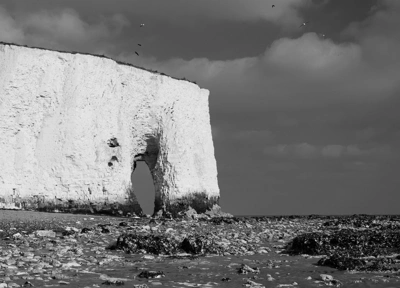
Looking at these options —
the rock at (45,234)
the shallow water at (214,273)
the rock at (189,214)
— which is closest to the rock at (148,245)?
the shallow water at (214,273)

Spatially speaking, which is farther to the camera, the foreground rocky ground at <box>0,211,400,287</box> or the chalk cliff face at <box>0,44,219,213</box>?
the chalk cliff face at <box>0,44,219,213</box>

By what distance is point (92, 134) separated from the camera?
28750 millimetres

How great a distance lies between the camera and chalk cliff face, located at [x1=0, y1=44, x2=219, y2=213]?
2642cm

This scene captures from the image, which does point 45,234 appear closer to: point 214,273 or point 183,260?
point 183,260

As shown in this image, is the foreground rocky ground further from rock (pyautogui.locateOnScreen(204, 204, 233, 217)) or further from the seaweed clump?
rock (pyautogui.locateOnScreen(204, 204, 233, 217))

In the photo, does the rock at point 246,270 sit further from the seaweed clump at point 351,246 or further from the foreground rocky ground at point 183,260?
the seaweed clump at point 351,246

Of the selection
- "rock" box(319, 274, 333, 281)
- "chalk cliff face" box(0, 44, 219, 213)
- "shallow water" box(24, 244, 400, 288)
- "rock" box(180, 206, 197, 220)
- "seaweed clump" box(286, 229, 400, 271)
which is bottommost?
"shallow water" box(24, 244, 400, 288)

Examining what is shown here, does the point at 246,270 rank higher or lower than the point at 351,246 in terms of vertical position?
lower

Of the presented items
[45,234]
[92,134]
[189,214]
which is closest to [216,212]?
[189,214]

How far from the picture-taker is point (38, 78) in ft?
90.6

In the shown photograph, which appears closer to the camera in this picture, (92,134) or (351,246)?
(351,246)

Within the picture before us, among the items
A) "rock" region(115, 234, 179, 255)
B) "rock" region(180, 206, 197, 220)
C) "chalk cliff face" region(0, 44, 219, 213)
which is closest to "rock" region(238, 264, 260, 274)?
"rock" region(115, 234, 179, 255)

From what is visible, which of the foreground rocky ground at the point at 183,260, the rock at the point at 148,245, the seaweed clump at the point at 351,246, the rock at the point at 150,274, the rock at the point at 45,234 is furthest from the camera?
the rock at the point at 45,234

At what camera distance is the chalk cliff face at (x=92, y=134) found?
26.4 m
